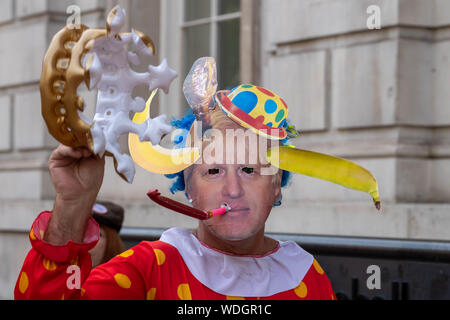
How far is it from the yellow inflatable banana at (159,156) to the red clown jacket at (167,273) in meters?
0.20

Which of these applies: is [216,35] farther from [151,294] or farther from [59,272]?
[59,272]

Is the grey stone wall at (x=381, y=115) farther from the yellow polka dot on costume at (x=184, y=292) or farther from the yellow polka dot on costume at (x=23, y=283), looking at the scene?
the yellow polka dot on costume at (x=23, y=283)

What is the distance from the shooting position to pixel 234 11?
22.2 feet

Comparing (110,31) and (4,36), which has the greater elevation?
(4,36)

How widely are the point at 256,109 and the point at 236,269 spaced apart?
0.44 meters

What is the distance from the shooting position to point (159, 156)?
218cm

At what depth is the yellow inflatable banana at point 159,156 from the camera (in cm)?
214

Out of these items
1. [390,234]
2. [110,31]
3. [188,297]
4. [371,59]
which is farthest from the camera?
[371,59]

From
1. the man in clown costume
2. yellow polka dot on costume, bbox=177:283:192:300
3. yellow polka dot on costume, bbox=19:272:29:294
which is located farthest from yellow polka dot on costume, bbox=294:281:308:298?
yellow polka dot on costume, bbox=19:272:29:294

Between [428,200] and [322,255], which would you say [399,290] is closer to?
[322,255]

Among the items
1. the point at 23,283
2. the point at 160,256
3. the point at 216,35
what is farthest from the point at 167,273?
the point at 216,35

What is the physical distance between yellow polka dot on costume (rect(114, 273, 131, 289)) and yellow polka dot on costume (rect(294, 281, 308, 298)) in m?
0.49
